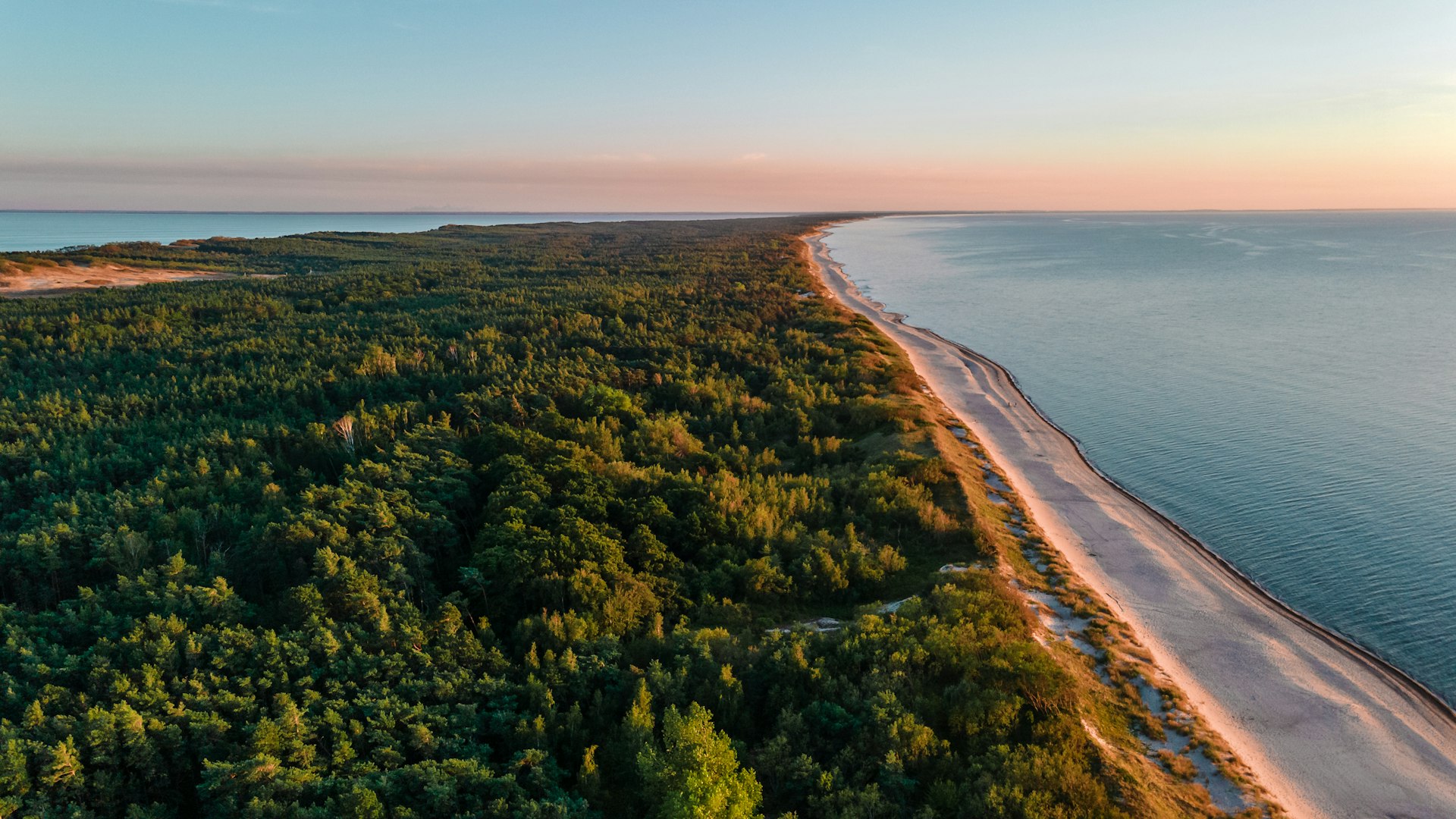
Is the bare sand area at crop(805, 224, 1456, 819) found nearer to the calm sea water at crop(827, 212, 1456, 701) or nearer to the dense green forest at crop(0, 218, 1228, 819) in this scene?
the calm sea water at crop(827, 212, 1456, 701)

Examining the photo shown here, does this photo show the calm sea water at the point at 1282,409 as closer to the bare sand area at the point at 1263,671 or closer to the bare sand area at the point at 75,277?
the bare sand area at the point at 1263,671

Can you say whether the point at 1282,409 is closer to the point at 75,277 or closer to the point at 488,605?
the point at 488,605

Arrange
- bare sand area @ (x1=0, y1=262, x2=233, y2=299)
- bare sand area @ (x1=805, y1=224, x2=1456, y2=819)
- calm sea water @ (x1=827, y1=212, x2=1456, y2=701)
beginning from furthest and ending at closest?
bare sand area @ (x1=0, y1=262, x2=233, y2=299) < calm sea water @ (x1=827, y1=212, x2=1456, y2=701) < bare sand area @ (x1=805, y1=224, x2=1456, y2=819)

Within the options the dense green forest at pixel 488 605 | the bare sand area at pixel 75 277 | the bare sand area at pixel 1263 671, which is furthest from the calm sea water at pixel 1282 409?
the bare sand area at pixel 75 277

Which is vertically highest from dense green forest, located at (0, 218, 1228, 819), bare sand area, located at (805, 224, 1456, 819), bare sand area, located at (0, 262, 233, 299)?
bare sand area, located at (0, 262, 233, 299)

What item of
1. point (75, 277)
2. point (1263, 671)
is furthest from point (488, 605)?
point (75, 277)

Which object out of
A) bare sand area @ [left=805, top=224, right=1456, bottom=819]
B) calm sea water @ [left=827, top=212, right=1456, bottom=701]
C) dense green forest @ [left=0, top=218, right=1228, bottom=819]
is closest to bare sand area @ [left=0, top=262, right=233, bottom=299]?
dense green forest @ [left=0, top=218, right=1228, bottom=819]

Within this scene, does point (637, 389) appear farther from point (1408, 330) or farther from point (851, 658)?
point (1408, 330)

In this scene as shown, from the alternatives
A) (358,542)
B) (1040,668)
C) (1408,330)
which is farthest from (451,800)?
(1408,330)
